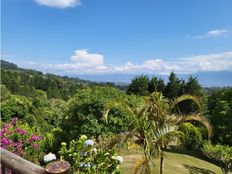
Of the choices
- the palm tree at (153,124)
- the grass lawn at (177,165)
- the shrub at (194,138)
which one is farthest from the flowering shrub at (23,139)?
the shrub at (194,138)

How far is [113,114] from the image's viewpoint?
53.0 feet

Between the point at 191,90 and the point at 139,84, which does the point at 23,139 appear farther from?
the point at 191,90

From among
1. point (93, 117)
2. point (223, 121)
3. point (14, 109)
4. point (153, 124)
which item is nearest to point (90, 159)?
point (153, 124)

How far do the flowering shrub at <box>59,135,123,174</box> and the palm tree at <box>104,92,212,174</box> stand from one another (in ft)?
8.07

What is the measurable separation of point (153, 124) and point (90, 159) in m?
3.53

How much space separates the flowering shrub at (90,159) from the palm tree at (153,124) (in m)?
2.46

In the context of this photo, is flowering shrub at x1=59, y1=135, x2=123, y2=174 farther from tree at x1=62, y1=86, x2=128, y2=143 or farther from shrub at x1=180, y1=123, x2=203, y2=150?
shrub at x1=180, y1=123, x2=203, y2=150

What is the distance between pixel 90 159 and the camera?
16.5 feet

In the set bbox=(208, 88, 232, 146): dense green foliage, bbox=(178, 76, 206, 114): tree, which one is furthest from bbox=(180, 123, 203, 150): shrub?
bbox=(178, 76, 206, 114): tree

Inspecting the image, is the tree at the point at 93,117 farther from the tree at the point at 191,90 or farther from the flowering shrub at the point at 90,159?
the tree at the point at 191,90

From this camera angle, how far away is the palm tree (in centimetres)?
777

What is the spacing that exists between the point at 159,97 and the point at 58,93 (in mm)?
63816

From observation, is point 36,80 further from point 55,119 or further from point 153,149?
point 153,149

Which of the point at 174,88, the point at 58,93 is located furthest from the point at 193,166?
the point at 58,93
